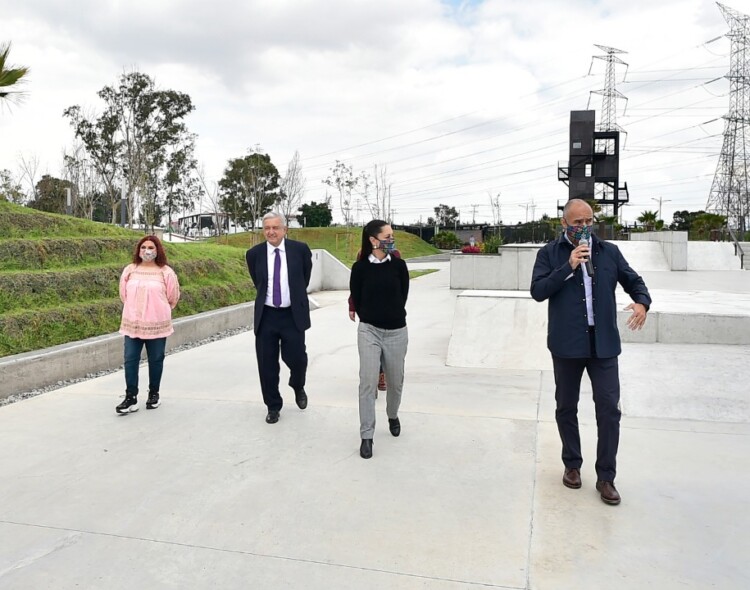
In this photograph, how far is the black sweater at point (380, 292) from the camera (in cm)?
411

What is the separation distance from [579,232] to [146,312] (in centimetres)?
366

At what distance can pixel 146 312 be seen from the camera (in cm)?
513

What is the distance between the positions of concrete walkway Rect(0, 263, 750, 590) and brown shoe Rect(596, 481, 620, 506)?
0.14ft

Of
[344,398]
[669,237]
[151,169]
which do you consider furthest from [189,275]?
[151,169]

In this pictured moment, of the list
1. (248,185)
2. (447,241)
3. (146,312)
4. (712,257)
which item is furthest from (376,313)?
(447,241)

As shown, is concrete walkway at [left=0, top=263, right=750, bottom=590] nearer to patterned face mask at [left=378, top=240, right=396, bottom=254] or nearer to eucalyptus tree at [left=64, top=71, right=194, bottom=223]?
patterned face mask at [left=378, top=240, right=396, bottom=254]

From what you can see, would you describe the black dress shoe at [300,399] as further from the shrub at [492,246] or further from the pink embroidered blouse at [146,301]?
the shrub at [492,246]

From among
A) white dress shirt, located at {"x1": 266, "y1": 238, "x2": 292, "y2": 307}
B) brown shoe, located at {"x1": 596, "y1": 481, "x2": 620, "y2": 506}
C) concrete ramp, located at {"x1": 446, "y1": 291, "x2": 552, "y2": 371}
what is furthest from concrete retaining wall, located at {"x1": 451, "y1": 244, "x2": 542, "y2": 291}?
brown shoe, located at {"x1": 596, "y1": 481, "x2": 620, "y2": 506}

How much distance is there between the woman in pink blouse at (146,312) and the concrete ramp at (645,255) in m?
20.4

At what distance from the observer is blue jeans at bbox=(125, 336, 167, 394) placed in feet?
16.6

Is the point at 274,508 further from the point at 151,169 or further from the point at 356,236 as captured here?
the point at 356,236

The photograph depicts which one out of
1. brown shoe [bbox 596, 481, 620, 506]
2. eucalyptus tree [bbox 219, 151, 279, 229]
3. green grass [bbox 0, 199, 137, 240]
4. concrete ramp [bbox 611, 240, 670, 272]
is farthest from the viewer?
eucalyptus tree [bbox 219, 151, 279, 229]

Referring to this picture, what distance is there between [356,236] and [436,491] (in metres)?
40.8

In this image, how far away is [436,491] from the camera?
3.41m
